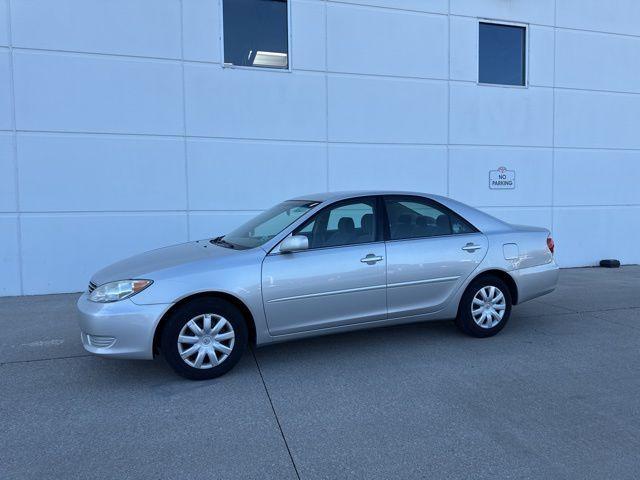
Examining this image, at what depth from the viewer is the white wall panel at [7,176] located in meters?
7.74

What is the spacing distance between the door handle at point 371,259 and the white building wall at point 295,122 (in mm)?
4497

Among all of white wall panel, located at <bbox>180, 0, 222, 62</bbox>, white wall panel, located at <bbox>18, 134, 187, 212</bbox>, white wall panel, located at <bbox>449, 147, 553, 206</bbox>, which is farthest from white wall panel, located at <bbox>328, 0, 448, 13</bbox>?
white wall panel, located at <bbox>18, 134, 187, 212</bbox>

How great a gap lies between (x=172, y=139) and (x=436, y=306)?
Answer: 5.49m

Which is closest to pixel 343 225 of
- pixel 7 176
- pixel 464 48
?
pixel 7 176

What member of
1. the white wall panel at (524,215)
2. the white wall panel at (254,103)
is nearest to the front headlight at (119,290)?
the white wall panel at (254,103)

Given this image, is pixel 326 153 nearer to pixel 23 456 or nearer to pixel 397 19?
pixel 397 19

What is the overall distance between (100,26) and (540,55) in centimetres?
852

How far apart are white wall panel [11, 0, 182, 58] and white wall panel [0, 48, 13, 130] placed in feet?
0.99

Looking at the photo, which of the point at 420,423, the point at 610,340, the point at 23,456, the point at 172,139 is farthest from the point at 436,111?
the point at 23,456

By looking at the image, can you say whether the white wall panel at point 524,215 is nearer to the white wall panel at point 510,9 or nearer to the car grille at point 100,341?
the white wall panel at point 510,9

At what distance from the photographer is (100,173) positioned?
8086 mm

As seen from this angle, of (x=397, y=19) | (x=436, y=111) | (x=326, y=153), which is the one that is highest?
(x=397, y=19)

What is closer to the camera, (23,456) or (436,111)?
(23,456)

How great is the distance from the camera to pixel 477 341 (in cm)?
527
